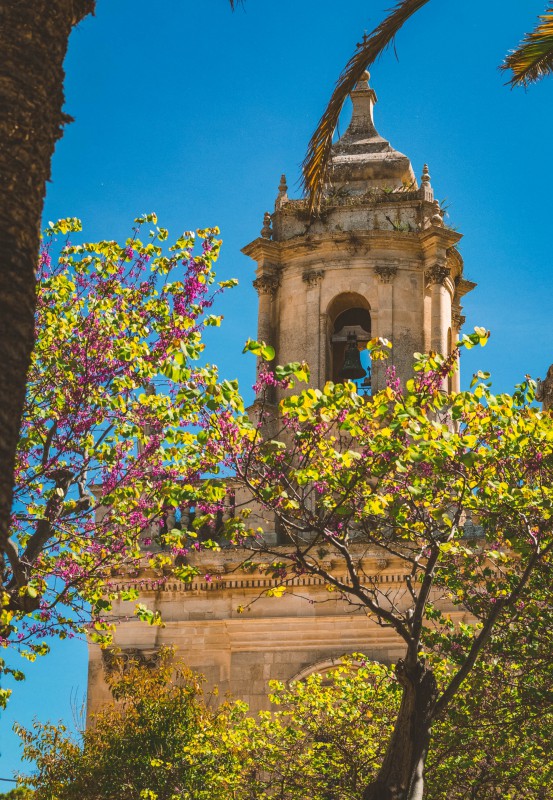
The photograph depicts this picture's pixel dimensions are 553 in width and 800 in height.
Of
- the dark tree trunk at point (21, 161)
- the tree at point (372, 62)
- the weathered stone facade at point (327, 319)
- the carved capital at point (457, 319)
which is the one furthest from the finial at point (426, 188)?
the dark tree trunk at point (21, 161)

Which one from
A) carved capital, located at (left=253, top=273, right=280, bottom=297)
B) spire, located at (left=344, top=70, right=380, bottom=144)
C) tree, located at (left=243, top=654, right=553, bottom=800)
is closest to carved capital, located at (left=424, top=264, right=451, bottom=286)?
carved capital, located at (left=253, top=273, right=280, bottom=297)

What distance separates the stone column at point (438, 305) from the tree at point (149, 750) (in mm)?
8031

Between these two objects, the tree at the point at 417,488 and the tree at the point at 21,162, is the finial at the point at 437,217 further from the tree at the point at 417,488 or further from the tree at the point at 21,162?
the tree at the point at 21,162

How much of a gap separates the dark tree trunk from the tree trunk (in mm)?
6710

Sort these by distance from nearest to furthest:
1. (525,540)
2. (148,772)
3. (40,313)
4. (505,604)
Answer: (505,604) < (525,540) < (40,313) < (148,772)

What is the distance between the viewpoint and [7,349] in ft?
19.8

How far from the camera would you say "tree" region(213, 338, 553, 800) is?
12.3m

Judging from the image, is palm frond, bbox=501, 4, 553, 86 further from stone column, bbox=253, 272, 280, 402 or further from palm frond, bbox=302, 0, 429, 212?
stone column, bbox=253, 272, 280, 402

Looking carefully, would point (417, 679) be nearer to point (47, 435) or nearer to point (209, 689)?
point (47, 435)

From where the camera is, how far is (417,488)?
12828 millimetres

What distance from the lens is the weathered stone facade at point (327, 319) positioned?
21.8 m

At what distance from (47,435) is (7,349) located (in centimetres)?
888

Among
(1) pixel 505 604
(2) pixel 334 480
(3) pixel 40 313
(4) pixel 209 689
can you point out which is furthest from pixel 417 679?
(4) pixel 209 689

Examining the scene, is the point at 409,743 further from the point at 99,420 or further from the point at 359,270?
the point at 359,270
